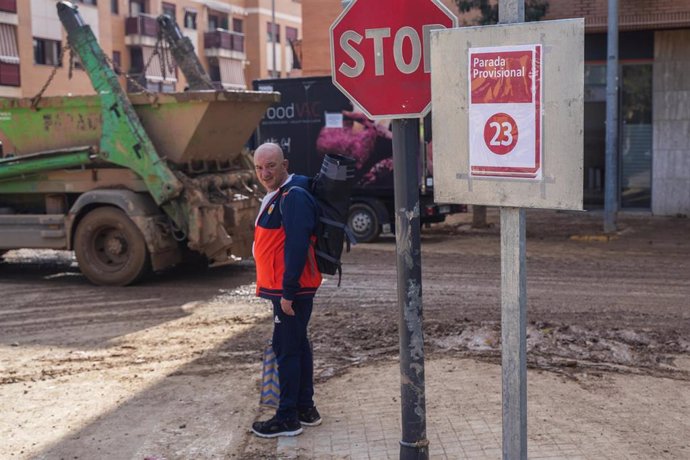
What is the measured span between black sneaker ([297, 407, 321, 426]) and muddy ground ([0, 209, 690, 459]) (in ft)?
1.31

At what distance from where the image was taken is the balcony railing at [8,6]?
37938 millimetres

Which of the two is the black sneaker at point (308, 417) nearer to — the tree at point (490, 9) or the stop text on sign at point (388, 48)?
the stop text on sign at point (388, 48)

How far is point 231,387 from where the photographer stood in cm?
708

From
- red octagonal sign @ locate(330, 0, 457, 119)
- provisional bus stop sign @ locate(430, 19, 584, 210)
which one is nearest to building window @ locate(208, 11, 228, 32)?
red octagonal sign @ locate(330, 0, 457, 119)

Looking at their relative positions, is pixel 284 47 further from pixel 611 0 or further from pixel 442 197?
pixel 442 197

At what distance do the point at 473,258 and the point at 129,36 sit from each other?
39527 millimetres

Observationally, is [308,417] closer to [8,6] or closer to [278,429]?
[278,429]

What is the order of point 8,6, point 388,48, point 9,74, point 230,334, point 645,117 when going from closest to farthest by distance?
1. point 388,48
2. point 230,334
3. point 645,117
4. point 8,6
5. point 9,74

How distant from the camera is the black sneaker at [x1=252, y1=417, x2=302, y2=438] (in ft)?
19.1

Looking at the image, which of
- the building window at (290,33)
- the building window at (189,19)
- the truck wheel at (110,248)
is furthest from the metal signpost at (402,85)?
the building window at (290,33)

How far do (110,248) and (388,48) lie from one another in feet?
27.1

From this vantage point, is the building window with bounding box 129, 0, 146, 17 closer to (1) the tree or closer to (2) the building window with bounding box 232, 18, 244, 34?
(2) the building window with bounding box 232, 18, 244, 34

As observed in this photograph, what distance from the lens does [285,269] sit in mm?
5590

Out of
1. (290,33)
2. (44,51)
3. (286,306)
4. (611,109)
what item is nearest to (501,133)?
(286,306)
